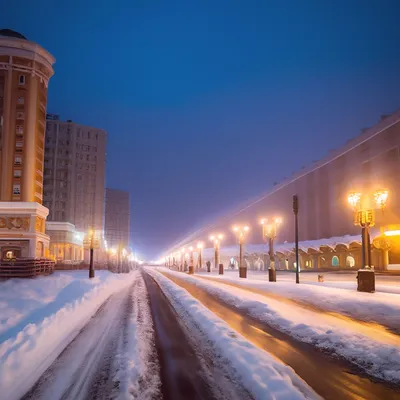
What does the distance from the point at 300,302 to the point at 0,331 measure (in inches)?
500

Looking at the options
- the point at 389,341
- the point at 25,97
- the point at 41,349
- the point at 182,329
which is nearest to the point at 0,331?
the point at 41,349

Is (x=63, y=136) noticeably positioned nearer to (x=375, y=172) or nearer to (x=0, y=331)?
(x=375, y=172)

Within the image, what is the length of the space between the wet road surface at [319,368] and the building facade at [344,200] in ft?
98.6

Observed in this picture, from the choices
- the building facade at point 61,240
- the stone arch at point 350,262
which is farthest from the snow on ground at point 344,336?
the building facade at point 61,240

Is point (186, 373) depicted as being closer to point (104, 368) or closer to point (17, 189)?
point (104, 368)

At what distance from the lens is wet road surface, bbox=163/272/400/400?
5.68 meters

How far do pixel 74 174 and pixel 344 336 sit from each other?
100993 millimetres

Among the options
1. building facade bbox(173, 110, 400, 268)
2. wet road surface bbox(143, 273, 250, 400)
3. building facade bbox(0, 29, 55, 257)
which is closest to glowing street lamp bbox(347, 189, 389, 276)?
wet road surface bbox(143, 273, 250, 400)

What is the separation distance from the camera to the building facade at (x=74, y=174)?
99.2 metres

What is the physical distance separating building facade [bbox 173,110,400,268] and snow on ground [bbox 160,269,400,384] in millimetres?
26462

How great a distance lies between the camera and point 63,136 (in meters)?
102

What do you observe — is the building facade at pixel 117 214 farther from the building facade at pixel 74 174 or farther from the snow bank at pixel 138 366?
the snow bank at pixel 138 366

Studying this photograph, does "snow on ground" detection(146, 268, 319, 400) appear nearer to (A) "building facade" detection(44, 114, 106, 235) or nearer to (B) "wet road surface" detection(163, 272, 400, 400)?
(B) "wet road surface" detection(163, 272, 400, 400)

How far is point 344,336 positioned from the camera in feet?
31.3
